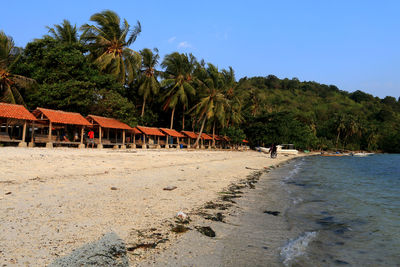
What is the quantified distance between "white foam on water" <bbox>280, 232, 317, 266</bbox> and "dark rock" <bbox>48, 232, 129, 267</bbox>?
1904 mm

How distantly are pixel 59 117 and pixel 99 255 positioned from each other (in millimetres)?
19092

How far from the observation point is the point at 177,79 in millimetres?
34156

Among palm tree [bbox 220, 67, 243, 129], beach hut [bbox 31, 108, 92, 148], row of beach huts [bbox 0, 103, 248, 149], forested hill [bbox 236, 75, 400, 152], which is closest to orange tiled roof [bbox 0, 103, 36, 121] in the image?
row of beach huts [bbox 0, 103, 248, 149]

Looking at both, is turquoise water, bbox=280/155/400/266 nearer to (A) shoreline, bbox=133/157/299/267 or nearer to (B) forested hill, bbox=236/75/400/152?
(A) shoreline, bbox=133/157/299/267

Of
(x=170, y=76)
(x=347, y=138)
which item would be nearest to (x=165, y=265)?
(x=170, y=76)

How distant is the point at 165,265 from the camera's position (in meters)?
2.70

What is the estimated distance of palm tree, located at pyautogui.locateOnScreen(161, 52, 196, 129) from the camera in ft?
108

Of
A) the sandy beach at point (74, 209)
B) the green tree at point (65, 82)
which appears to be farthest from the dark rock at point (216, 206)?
the green tree at point (65, 82)

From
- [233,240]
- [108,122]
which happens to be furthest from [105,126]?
[233,240]

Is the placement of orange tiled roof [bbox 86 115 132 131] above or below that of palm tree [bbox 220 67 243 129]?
below

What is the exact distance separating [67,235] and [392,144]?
102 metres

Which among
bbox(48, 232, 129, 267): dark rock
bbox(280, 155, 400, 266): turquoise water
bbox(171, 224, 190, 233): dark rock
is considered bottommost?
bbox(280, 155, 400, 266): turquoise water

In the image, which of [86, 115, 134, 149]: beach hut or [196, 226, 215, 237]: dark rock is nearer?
[196, 226, 215, 237]: dark rock

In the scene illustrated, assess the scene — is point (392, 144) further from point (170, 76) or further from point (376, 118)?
point (170, 76)
